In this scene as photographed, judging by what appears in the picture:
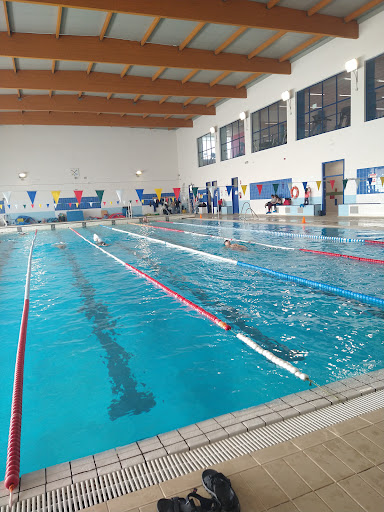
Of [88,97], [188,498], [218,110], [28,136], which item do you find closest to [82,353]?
[188,498]

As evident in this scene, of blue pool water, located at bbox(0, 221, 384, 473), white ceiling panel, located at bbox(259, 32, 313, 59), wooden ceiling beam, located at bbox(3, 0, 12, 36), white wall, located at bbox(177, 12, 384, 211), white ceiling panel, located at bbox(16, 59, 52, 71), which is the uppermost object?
white ceiling panel, located at bbox(259, 32, 313, 59)

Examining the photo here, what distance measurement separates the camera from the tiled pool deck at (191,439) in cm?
149

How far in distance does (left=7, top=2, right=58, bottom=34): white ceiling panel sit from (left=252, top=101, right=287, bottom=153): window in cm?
908

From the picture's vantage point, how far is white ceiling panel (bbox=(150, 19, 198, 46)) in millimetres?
9750

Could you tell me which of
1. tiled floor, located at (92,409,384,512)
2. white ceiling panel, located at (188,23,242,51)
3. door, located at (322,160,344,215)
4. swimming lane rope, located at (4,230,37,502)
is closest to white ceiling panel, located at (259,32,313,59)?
white ceiling panel, located at (188,23,242,51)

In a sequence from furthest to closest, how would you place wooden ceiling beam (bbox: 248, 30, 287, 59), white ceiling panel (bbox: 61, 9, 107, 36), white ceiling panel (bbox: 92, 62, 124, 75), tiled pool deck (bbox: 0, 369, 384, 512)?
white ceiling panel (bbox: 92, 62, 124, 75) → wooden ceiling beam (bbox: 248, 30, 287, 59) → white ceiling panel (bbox: 61, 9, 107, 36) → tiled pool deck (bbox: 0, 369, 384, 512)

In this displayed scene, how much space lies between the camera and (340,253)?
260 inches

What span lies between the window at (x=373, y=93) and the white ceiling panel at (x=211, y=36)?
4.22 meters

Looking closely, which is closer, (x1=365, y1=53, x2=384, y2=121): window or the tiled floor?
the tiled floor

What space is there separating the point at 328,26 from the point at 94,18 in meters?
6.47

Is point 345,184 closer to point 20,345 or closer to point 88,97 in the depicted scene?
point 20,345

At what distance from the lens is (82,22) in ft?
30.5

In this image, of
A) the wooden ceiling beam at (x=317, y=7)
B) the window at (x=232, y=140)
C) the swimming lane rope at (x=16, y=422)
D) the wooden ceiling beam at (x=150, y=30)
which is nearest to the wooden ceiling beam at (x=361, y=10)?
the wooden ceiling beam at (x=317, y=7)

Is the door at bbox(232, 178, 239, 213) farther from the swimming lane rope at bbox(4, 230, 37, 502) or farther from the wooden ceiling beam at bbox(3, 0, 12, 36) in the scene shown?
the swimming lane rope at bbox(4, 230, 37, 502)
